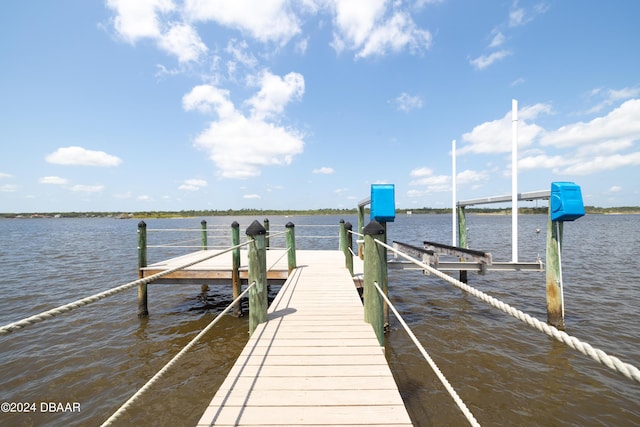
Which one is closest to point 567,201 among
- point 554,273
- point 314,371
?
point 554,273

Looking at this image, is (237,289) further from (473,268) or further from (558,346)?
(558,346)

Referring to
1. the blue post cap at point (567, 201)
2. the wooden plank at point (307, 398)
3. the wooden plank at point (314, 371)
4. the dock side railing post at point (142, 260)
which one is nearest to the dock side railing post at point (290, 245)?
the dock side railing post at point (142, 260)

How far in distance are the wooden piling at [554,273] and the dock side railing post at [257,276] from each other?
6.38 m

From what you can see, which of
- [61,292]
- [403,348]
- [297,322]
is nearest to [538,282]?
[403,348]

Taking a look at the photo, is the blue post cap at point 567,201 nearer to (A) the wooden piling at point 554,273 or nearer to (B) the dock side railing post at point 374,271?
(A) the wooden piling at point 554,273

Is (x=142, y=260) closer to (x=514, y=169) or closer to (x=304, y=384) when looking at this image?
(x=304, y=384)

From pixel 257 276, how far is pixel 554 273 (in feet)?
21.8

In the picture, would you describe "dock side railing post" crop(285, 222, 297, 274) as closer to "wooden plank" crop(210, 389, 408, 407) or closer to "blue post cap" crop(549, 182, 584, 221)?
"wooden plank" crop(210, 389, 408, 407)

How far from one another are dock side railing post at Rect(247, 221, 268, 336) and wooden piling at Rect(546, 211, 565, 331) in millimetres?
6378

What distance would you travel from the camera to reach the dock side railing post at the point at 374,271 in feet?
12.2

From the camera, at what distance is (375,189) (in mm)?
4680

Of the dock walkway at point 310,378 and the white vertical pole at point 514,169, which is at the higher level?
the white vertical pole at point 514,169

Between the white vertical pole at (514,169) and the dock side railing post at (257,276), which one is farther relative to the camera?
the white vertical pole at (514,169)

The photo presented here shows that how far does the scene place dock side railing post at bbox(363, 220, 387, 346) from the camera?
3719 mm
